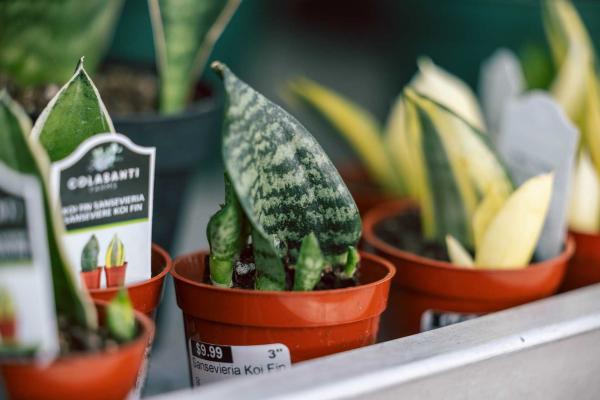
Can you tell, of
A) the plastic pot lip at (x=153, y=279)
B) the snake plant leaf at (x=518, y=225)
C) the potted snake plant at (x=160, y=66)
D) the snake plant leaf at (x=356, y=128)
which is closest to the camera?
the plastic pot lip at (x=153, y=279)

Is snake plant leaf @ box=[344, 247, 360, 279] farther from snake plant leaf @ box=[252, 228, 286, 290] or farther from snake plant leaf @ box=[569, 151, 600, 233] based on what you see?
snake plant leaf @ box=[569, 151, 600, 233]

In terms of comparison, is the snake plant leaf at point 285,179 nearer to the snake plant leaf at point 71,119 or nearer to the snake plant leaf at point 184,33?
the snake plant leaf at point 71,119

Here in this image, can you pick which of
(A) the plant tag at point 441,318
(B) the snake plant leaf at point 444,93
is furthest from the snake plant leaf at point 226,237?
(B) the snake plant leaf at point 444,93

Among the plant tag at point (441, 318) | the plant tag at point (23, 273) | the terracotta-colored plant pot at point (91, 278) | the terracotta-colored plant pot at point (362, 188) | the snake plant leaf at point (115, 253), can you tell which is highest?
the plant tag at point (23, 273)

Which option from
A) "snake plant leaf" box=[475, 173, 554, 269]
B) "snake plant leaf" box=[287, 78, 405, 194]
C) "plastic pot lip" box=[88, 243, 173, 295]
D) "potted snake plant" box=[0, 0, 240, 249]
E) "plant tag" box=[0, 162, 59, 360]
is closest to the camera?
"plant tag" box=[0, 162, 59, 360]

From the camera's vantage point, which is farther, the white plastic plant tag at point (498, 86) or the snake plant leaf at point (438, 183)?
the white plastic plant tag at point (498, 86)

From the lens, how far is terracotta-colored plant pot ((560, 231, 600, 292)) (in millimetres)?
776

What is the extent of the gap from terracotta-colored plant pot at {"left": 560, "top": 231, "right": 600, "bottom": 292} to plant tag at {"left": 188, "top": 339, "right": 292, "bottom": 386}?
356 mm

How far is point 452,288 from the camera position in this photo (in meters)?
0.67

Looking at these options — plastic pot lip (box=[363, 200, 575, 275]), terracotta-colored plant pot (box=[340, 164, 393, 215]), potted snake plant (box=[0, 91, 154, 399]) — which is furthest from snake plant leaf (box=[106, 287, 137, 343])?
terracotta-colored plant pot (box=[340, 164, 393, 215])

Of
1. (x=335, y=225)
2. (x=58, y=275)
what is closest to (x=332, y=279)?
(x=335, y=225)

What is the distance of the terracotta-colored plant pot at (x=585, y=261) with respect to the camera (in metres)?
0.78

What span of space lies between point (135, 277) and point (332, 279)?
0.42ft

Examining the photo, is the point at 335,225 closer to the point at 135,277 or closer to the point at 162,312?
the point at 135,277
